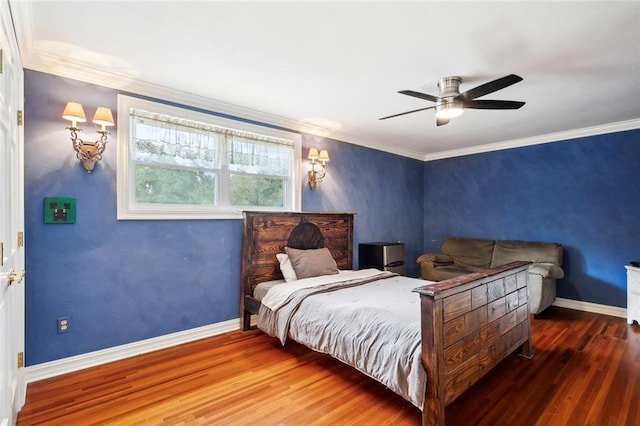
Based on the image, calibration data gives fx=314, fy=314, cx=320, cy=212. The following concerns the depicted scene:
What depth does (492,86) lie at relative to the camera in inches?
90.7

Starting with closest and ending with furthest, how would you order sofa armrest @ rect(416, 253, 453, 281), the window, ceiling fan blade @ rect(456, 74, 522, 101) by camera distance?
ceiling fan blade @ rect(456, 74, 522, 101) < the window < sofa armrest @ rect(416, 253, 453, 281)

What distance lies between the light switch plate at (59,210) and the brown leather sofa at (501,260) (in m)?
4.50

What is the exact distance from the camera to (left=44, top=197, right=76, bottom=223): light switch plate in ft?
8.10

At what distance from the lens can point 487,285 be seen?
2348 millimetres

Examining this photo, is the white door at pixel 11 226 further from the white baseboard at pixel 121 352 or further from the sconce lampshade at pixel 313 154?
the sconce lampshade at pixel 313 154

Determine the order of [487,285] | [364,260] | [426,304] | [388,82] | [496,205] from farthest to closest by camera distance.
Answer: [496,205]
[364,260]
[388,82]
[487,285]
[426,304]

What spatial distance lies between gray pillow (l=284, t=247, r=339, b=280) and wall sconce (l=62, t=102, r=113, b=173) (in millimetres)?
Result: 2044

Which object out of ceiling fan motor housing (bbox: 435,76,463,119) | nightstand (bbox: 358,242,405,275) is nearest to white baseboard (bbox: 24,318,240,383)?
nightstand (bbox: 358,242,405,275)

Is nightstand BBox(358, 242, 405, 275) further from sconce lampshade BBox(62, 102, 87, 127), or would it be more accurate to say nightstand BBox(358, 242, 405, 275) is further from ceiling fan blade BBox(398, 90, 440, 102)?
sconce lampshade BBox(62, 102, 87, 127)

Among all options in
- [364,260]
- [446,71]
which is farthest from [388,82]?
[364,260]

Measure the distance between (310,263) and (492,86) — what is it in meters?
2.43

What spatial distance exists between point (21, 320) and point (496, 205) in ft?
19.5

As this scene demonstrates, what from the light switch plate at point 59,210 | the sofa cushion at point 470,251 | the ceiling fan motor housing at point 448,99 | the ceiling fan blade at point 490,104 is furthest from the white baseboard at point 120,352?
the sofa cushion at point 470,251

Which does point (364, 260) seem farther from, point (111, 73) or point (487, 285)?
point (111, 73)
